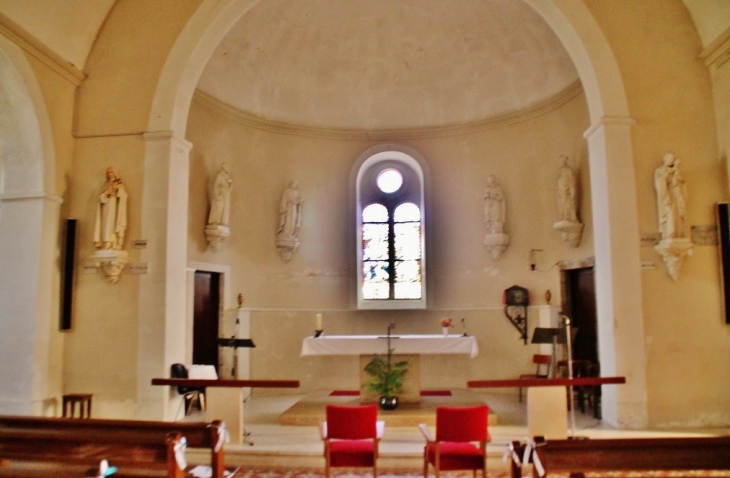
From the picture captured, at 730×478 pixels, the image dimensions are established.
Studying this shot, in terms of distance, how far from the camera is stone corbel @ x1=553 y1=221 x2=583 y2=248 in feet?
30.9

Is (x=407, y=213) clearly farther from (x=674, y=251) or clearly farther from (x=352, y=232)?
(x=674, y=251)

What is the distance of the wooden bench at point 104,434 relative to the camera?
4113 millimetres

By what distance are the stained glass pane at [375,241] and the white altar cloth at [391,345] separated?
3604 millimetres

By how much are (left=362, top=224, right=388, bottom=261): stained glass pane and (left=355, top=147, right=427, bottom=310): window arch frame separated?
192 millimetres

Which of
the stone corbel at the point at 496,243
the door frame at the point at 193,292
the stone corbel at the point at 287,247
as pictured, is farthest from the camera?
the stone corbel at the point at 287,247

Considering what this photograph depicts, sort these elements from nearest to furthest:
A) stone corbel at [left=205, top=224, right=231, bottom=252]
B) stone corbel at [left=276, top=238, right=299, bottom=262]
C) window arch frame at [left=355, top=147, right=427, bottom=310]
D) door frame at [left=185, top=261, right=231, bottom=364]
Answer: door frame at [left=185, top=261, right=231, bottom=364]
stone corbel at [left=205, top=224, right=231, bottom=252]
stone corbel at [left=276, top=238, right=299, bottom=262]
window arch frame at [left=355, top=147, right=427, bottom=310]

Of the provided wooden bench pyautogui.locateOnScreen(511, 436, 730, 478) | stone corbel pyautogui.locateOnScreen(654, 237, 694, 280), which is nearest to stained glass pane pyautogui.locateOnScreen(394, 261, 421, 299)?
stone corbel pyautogui.locateOnScreen(654, 237, 694, 280)

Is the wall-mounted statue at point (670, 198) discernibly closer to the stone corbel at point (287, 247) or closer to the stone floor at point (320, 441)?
the stone floor at point (320, 441)

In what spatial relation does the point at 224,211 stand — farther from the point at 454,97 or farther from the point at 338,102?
the point at 454,97

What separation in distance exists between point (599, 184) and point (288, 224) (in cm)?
548

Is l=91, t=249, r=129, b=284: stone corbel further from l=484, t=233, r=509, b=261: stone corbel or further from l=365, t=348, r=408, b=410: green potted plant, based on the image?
l=484, t=233, r=509, b=261: stone corbel

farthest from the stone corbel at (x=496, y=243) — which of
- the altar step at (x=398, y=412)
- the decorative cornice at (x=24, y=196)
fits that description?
the decorative cornice at (x=24, y=196)

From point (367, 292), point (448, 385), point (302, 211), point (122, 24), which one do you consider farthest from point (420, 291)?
point (122, 24)

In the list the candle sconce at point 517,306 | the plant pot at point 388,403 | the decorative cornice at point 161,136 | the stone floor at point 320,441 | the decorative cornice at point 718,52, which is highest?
the decorative cornice at point 718,52
